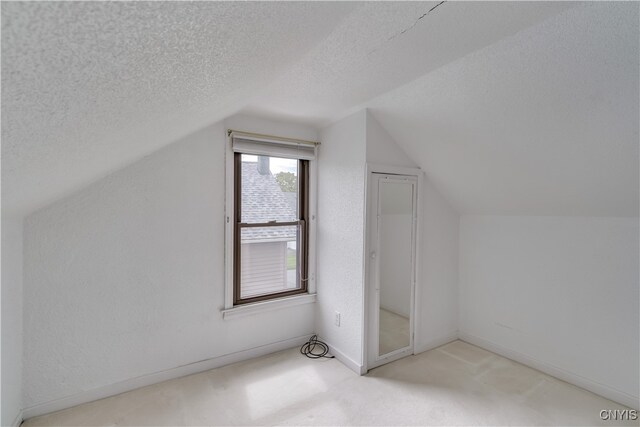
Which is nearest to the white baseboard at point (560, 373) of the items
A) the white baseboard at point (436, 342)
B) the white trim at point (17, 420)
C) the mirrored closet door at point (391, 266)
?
the white baseboard at point (436, 342)

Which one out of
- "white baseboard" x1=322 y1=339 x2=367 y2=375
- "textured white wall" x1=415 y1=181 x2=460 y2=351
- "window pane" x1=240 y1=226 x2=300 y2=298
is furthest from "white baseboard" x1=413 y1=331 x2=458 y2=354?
"window pane" x1=240 y1=226 x2=300 y2=298

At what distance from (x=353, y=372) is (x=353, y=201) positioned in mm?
1475

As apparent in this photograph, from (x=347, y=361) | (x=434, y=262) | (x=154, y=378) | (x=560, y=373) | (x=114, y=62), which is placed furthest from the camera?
(x=434, y=262)

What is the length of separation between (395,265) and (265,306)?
51.4 inches

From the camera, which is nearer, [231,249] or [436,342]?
[231,249]

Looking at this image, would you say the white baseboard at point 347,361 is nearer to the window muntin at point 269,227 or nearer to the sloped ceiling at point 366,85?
the window muntin at point 269,227

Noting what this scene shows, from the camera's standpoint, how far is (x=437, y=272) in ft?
9.84

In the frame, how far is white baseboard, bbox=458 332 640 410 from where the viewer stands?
2.10 meters

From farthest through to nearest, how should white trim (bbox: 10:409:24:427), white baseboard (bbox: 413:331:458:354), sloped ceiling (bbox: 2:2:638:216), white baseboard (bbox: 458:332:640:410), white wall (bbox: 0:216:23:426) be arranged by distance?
white baseboard (bbox: 413:331:458:354) < white baseboard (bbox: 458:332:640:410) < white trim (bbox: 10:409:24:427) < white wall (bbox: 0:216:23:426) < sloped ceiling (bbox: 2:2:638:216)

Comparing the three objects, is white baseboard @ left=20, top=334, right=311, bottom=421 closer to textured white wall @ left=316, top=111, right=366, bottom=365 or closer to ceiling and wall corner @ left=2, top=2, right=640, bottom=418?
ceiling and wall corner @ left=2, top=2, right=640, bottom=418

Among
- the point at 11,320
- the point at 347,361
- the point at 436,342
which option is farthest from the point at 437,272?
the point at 11,320

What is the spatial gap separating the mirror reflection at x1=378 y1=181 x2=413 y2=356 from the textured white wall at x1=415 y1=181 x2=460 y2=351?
0.42 ft

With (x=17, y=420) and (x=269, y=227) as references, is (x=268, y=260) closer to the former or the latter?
(x=269, y=227)

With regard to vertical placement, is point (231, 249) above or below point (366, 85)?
below
